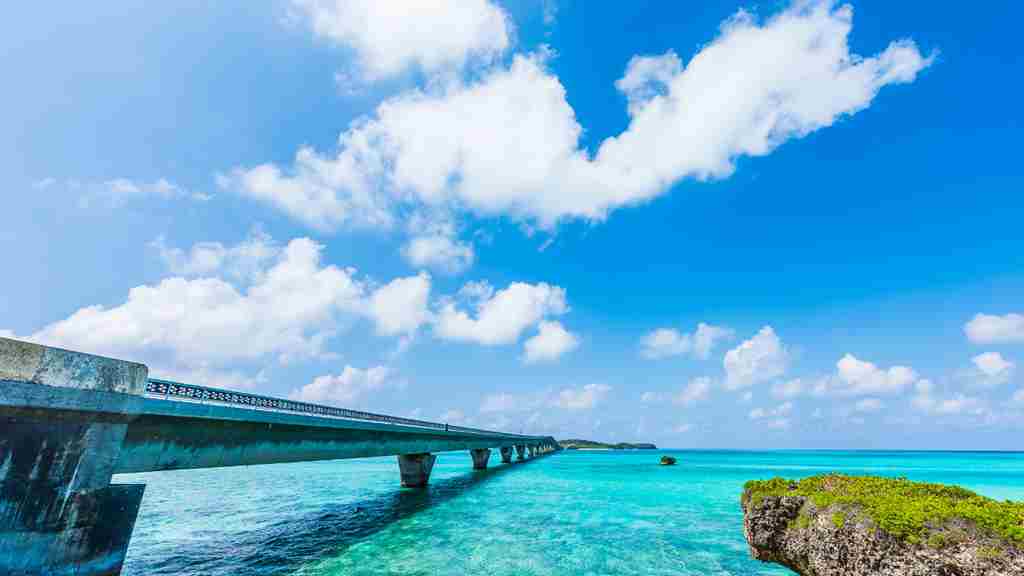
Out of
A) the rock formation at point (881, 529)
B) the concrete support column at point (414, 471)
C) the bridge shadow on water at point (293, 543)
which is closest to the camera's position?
the rock formation at point (881, 529)

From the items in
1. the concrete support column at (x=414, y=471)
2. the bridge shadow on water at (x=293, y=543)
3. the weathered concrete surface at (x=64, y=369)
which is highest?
the weathered concrete surface at (x=64, y=369)

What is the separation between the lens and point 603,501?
136ft

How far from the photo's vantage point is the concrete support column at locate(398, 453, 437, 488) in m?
51.6

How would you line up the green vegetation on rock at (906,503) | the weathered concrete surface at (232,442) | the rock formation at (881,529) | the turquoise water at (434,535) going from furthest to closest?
the turquoise water at (434,535) → the weathered concrete surface at (232,442) → the green vegetation on rock at (906,503) → the rock formation at (881,529)

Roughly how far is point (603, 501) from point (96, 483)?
37921 millimetres

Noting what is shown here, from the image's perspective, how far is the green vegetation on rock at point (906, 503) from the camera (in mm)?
9734

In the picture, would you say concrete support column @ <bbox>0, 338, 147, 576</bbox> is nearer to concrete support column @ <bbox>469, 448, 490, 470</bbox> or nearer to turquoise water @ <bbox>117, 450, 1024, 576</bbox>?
turquoise water @ <bbox>117, 450, 1024, 576</bbox>

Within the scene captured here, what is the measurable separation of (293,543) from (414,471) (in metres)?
29.9

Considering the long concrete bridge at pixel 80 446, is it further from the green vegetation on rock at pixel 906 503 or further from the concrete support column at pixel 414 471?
the concrete support column at pixel 414 471

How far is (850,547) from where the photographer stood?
1118cm

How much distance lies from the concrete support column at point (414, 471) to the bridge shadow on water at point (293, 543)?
45.8 ft

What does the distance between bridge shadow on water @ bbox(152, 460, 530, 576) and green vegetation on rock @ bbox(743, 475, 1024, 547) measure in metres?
19.2

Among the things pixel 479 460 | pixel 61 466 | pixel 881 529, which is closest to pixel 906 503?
pixel 881 529

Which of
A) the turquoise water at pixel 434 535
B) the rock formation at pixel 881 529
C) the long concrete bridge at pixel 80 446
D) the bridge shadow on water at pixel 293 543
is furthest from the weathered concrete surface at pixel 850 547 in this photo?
the long concrete bridge at pixel 80 446
